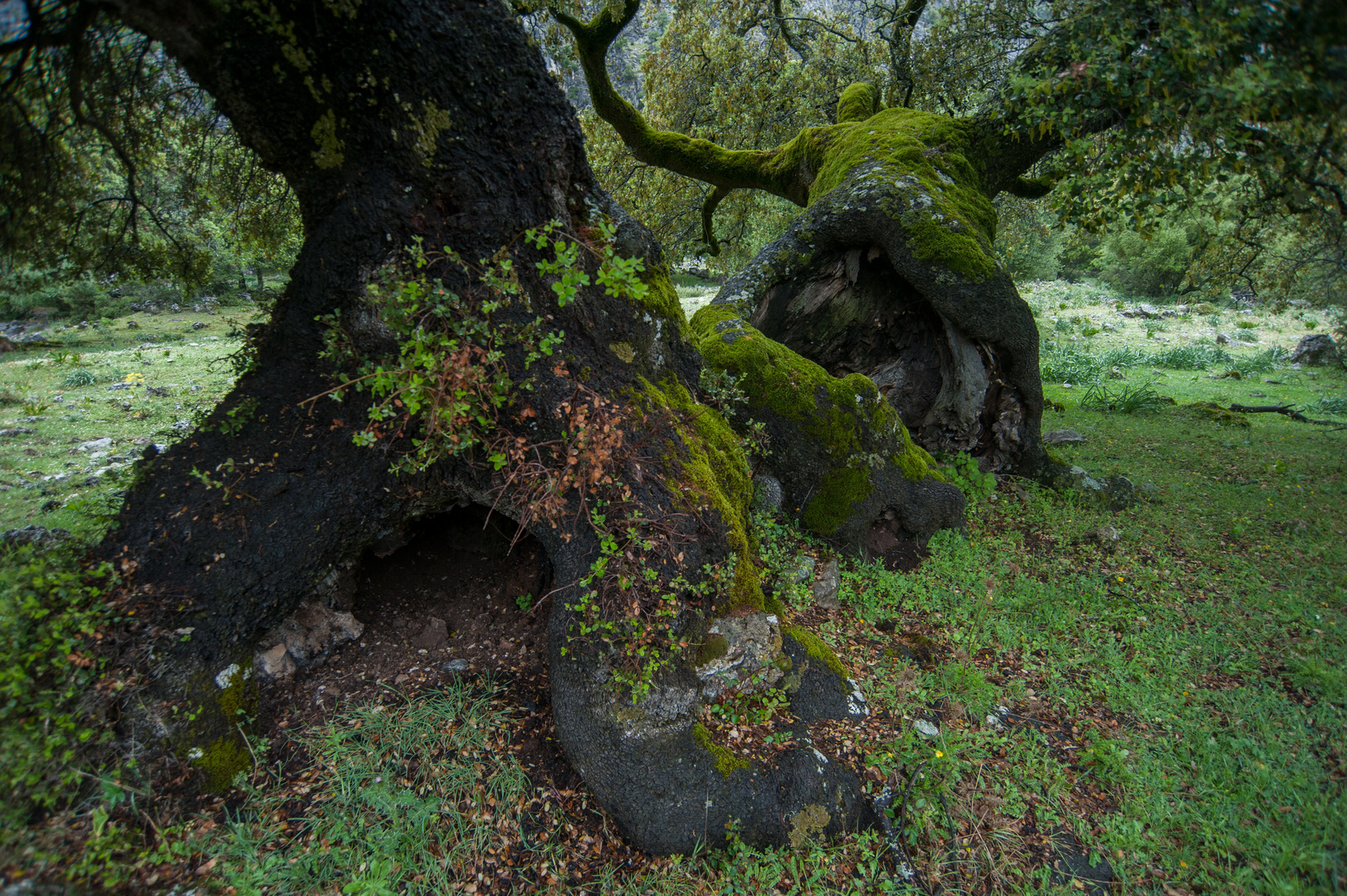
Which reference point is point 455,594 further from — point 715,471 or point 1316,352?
point 1316,352

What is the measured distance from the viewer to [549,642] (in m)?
3.35

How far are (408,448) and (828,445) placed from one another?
3.56 metres

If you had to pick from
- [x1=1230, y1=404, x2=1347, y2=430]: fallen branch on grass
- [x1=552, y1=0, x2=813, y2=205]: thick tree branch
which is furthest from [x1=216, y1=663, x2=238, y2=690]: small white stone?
[x1=1230, y1=404, x2=1347, y2=430]: fallen branch on grass

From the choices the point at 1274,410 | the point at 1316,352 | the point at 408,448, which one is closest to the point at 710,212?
the point at 408,448

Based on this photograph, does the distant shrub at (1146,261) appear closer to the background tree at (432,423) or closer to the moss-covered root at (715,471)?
the moss-covered root at (715,471)

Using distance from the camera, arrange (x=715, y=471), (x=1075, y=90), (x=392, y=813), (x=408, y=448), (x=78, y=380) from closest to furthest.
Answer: (x=392, y=813) → (x=408, y=448) → (x=715, y=471) → (x=1075, y=90) → (x=78, y=380)

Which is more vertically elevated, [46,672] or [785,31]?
[785,31]

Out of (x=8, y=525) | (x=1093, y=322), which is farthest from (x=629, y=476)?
(x=1093, y=322)

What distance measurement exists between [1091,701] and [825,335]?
4.47m

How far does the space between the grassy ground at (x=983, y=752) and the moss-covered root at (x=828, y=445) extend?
0.40 metres

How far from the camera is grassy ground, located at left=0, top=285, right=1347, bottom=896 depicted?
2.74 metres

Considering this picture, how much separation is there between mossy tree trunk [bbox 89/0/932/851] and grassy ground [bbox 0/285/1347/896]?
30 centimetres

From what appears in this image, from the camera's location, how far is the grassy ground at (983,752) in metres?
2.74

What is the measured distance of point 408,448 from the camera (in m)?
3.40
